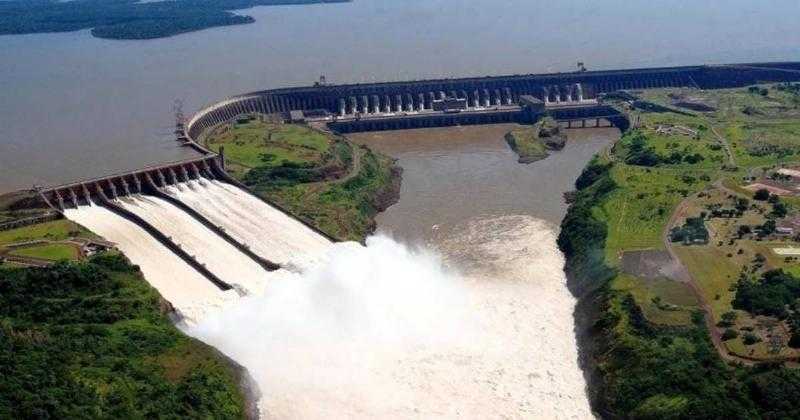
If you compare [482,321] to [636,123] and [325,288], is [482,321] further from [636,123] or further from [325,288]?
[636,123]

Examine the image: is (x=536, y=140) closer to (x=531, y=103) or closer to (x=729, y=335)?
(x=531, y=103)

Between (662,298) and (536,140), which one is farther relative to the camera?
(536,140)

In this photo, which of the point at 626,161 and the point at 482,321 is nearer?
the point at 482,321

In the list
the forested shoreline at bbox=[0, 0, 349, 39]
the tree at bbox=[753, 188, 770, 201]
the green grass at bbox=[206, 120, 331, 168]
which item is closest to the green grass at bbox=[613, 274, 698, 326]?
the tree at bbox=[753, 188, 770, 201]

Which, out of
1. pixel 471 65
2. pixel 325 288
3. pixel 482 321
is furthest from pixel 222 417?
pixel 471 65

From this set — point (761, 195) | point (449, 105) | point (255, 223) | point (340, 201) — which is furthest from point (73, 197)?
point (449, 105)

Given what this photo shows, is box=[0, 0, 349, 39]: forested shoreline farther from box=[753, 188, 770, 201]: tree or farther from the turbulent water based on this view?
box=[753, 188, 770, 201]: tree
